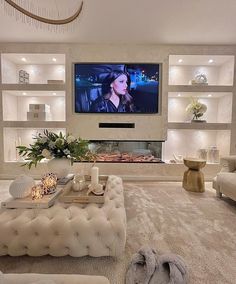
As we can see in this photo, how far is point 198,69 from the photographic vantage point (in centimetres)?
454

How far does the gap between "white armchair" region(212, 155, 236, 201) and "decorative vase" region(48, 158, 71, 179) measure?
2129 millimetres

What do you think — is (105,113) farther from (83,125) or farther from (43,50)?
(43,50)

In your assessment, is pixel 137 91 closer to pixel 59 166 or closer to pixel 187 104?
pixel 187 104

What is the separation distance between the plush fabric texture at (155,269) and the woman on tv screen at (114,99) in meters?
3.07

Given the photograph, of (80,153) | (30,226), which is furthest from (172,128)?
(30,226)

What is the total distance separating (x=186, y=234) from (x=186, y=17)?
10.2ft

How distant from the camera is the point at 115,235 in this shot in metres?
1.42

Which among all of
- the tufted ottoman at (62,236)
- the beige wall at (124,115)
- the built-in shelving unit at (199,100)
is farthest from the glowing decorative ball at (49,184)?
the built-in shelving unit at (199,100)

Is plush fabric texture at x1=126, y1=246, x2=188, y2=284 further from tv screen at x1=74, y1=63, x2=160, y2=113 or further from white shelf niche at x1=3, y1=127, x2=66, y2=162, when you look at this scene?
white shelf niche at x1=3, y1=127, x2=66, y2=162

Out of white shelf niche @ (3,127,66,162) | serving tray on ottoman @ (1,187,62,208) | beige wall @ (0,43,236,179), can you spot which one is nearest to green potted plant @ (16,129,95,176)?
serving tray on ottoman @ (1,187,62,208)

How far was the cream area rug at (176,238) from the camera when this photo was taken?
1443mm

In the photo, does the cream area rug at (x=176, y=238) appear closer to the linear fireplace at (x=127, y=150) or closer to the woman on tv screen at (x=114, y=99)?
the linear fireplace at (x=127, y=150)

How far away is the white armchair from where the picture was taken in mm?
2621

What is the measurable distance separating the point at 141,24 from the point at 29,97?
2846 millimetres
